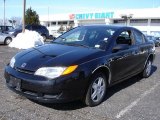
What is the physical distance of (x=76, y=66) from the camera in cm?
446

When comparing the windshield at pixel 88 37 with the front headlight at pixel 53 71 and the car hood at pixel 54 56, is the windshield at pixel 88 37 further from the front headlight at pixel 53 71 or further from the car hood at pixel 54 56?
the front headlight at pixel 53 71

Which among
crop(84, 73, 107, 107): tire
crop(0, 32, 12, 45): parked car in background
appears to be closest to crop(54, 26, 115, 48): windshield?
crop(84, 73, 107, 107): tire

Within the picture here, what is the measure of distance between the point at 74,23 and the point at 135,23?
16848 mm

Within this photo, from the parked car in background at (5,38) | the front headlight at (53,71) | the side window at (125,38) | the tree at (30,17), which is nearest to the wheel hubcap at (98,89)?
the front headlight at (53,71)

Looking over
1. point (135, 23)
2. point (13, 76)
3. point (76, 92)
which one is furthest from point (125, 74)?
point (135, 23)

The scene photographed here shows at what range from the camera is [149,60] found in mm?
8008

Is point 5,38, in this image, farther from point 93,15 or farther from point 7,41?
point 93,15

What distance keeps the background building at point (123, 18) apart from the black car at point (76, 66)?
37329 millimetres

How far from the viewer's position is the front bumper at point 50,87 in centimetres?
427

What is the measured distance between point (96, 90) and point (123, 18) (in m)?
47.7

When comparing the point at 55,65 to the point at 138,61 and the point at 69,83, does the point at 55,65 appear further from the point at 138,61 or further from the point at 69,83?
the point at 138,61

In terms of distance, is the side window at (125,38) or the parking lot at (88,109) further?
the side window at (125,38)

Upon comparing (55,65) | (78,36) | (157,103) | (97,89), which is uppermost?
(78,36)

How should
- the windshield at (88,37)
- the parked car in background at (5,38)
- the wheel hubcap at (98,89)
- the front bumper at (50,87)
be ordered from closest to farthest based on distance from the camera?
the front bumper at (50,87), the wheel hubcap at (98,89), the windshield at (88,37), the parked car in background at (5,38)
